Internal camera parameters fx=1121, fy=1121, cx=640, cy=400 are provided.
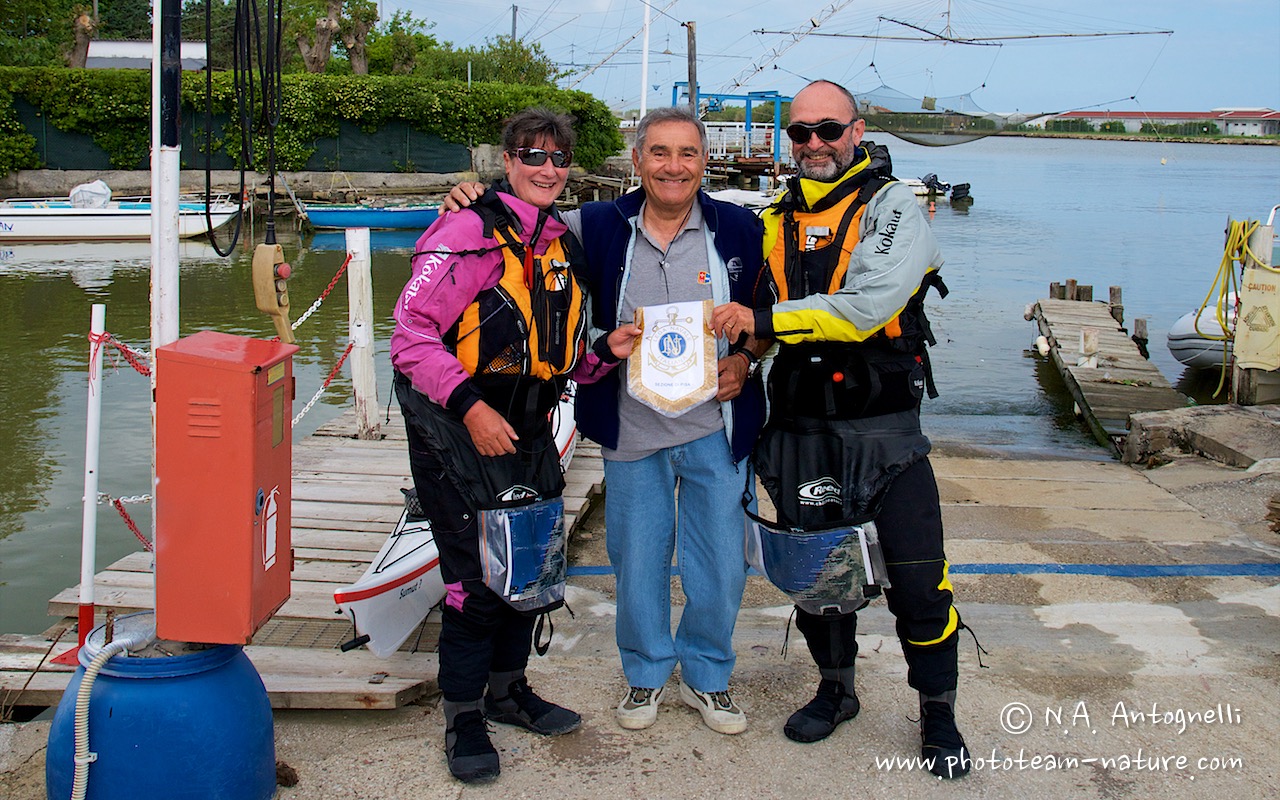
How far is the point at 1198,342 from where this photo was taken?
15.7 meters

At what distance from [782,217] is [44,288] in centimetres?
1963

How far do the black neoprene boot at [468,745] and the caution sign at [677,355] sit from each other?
3.46ft

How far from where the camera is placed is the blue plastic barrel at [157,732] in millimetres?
2723

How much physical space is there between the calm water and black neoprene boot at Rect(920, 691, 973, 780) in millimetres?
5062

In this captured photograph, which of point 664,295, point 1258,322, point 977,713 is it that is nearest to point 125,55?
point 1258,322

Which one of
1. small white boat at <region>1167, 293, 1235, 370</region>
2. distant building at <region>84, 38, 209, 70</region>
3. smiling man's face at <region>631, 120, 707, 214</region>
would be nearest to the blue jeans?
smiling man's face at <region>631, 120, 707, 214</region>

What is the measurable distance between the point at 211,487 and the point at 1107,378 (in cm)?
1156

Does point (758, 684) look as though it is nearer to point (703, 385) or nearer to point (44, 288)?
point (703, 385)

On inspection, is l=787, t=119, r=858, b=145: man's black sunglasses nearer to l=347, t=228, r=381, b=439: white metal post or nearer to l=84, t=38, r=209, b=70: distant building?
l=347, t=228, r=381, b=439: white metal post

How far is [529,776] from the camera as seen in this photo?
3191 mm

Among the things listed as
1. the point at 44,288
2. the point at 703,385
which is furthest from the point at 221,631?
the point at 44,288

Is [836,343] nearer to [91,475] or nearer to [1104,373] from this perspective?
[91,475]

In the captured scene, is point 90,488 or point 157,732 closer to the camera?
point 157,732

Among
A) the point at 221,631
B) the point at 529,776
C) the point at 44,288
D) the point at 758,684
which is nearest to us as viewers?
the point at 221,631
